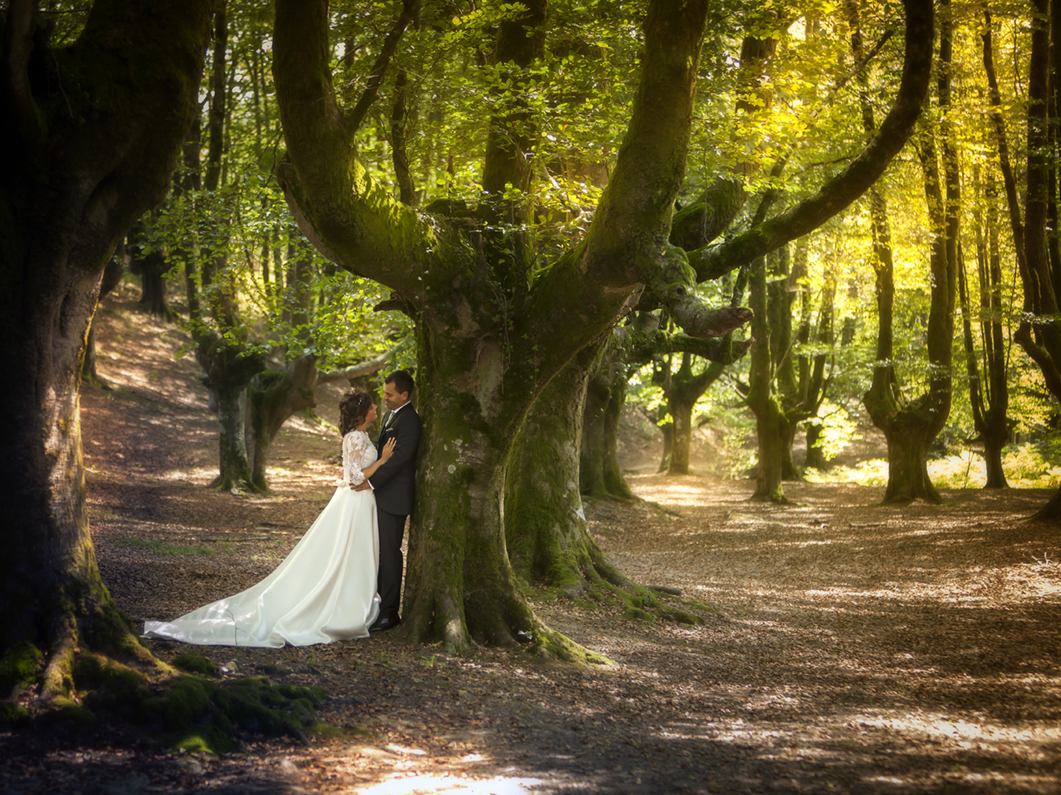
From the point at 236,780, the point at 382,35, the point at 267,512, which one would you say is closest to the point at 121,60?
the point at 236,780

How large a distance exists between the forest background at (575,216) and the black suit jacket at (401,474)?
0.25 meters

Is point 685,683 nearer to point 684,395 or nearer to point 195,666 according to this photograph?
point 195,666

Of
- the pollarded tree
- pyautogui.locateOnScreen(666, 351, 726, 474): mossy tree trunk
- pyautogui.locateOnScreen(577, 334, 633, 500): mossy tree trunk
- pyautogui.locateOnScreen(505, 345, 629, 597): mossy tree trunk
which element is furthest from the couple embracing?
pyautogui.locateOnScreen(666, 351, 726, 474): mossy tree trunk

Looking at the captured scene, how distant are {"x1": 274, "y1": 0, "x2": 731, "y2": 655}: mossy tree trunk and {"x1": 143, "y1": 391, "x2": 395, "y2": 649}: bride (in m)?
0.40

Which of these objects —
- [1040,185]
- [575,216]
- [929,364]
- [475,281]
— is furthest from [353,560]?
[929,364]

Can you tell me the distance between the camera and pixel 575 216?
→ 830 cm

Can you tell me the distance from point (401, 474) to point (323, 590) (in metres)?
1.11

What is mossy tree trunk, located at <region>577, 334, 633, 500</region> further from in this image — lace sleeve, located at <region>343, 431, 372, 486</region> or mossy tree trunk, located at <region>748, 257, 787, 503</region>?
lace sleeve, located at <region>343, 431, 372, 486</region>

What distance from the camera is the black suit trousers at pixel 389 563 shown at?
6.48 m

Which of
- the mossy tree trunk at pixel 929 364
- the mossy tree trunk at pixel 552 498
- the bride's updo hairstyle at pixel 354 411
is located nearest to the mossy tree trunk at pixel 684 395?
the mossy tree trunk at pixel 929 364

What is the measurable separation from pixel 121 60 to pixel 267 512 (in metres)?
11.7

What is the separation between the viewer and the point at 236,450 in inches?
659

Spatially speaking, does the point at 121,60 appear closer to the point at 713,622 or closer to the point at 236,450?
the point at 713,622

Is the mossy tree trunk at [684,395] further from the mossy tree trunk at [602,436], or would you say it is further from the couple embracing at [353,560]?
the couple embracing at [353,560]
